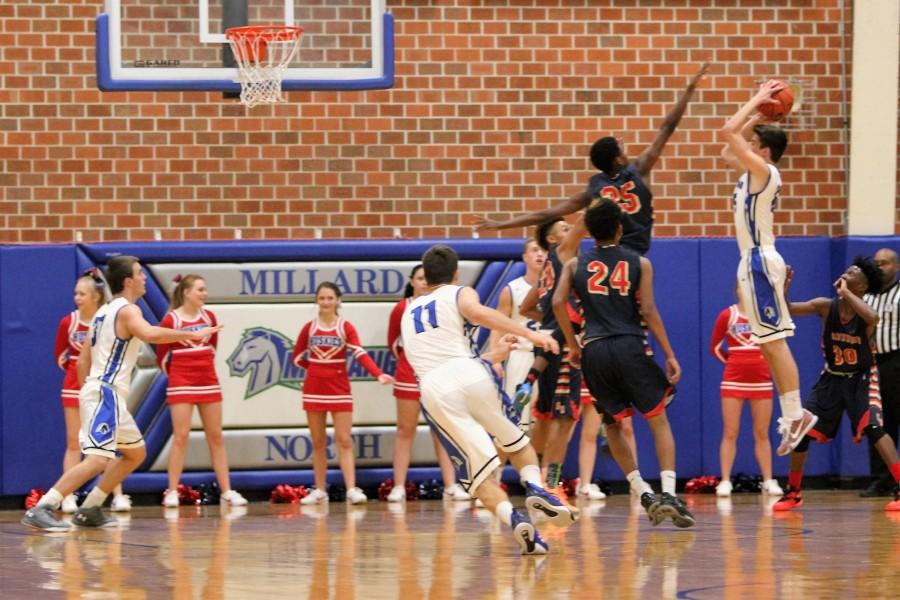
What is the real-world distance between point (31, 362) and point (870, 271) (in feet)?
22.1

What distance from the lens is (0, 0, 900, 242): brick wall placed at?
13000 mm

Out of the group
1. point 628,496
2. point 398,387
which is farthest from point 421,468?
point 628,496

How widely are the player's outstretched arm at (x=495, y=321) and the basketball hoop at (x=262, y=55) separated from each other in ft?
12.1

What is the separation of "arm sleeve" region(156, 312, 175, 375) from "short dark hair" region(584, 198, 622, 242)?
4368mm

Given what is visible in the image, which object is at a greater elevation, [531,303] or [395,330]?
[531,303]

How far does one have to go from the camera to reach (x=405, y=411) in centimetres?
1266

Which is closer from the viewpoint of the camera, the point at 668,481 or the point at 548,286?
the point at 668,481

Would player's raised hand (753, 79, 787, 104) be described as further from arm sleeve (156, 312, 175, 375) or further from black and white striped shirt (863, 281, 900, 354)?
arm sleeve (156, 312, 175, 375)

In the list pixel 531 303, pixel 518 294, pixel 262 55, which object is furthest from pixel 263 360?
pixel 531 303

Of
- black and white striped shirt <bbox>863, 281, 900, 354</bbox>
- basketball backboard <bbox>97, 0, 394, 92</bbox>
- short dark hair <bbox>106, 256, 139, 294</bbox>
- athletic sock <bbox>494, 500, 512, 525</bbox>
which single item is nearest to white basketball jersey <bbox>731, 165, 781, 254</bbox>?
athletic sock <bbox>494, 500, 512, 525</bbox>

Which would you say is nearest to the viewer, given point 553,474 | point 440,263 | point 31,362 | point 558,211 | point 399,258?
point 440,263

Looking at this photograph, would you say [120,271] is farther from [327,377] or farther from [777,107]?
[777,107]

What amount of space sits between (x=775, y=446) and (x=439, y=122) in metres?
4.10

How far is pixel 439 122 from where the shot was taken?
1345 cm
